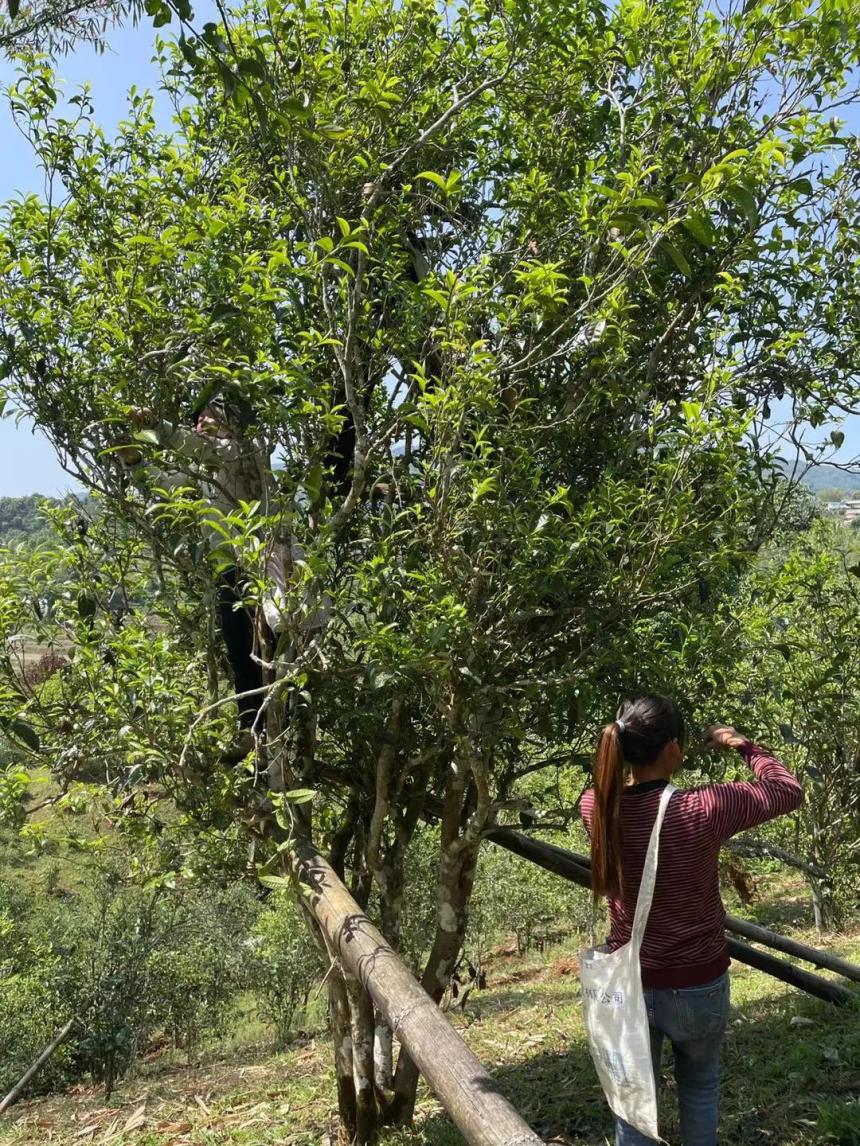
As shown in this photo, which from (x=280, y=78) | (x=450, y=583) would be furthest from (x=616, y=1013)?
(x=280, y=78)

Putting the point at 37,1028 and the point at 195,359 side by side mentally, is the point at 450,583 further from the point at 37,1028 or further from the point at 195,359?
the point at 37,1028

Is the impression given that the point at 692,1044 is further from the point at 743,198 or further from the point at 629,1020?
the point at 743,198

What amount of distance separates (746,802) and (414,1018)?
1107 millimetres

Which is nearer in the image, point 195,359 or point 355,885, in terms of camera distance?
point 195,359

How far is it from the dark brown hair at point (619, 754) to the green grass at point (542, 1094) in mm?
1779

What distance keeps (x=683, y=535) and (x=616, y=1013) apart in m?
1.48

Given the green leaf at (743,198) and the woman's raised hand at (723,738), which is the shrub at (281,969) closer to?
the woman's raised hand at (723,738)

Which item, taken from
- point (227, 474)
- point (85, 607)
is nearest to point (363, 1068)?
point (85, 607)

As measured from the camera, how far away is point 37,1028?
46.3 feet

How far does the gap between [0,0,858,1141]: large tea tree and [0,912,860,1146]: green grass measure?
174 centimetres

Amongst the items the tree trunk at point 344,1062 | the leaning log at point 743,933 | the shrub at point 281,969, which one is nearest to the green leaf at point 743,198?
the leaning log at point 743,933

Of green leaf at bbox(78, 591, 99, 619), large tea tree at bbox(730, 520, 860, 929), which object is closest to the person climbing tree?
green leaf at bbox(78, 591, 99, 619)

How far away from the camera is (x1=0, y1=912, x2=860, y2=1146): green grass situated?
411 cm

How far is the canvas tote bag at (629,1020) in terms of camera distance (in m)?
2.59
